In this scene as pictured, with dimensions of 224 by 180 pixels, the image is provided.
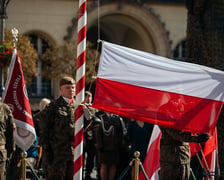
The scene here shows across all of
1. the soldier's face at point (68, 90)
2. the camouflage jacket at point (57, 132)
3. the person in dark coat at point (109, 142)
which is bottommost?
the person in dark coat at point (109, 142)

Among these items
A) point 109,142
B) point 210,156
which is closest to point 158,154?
point 210,156

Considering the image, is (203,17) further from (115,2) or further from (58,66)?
(115,2)

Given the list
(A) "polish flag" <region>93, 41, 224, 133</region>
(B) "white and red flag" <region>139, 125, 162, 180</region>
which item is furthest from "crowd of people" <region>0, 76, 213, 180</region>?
(B) "white and red flag" <region>139, 125, 162, 180</region>

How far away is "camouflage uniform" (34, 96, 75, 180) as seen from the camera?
8.11 m

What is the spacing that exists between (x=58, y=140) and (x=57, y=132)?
0.35ft

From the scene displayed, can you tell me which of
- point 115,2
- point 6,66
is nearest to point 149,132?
point 6,66

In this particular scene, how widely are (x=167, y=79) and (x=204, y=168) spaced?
173 centimetres

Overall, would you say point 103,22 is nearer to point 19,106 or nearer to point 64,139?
point 19,106

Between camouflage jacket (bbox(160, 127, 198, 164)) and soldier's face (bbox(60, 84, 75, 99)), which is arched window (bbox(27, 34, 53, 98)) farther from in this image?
camouflage jacket (bbox(160, 127, 198, 164))

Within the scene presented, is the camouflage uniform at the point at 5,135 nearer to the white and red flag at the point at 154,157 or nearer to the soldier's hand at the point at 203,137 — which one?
the white and red flag at the point at 154,157

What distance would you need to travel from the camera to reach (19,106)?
9.48 m

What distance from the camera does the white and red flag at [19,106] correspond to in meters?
9.30

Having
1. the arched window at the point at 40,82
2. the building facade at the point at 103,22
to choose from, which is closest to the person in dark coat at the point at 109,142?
the building facade at the point at 103,22

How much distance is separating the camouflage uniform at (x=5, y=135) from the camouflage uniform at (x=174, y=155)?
1.93 m
